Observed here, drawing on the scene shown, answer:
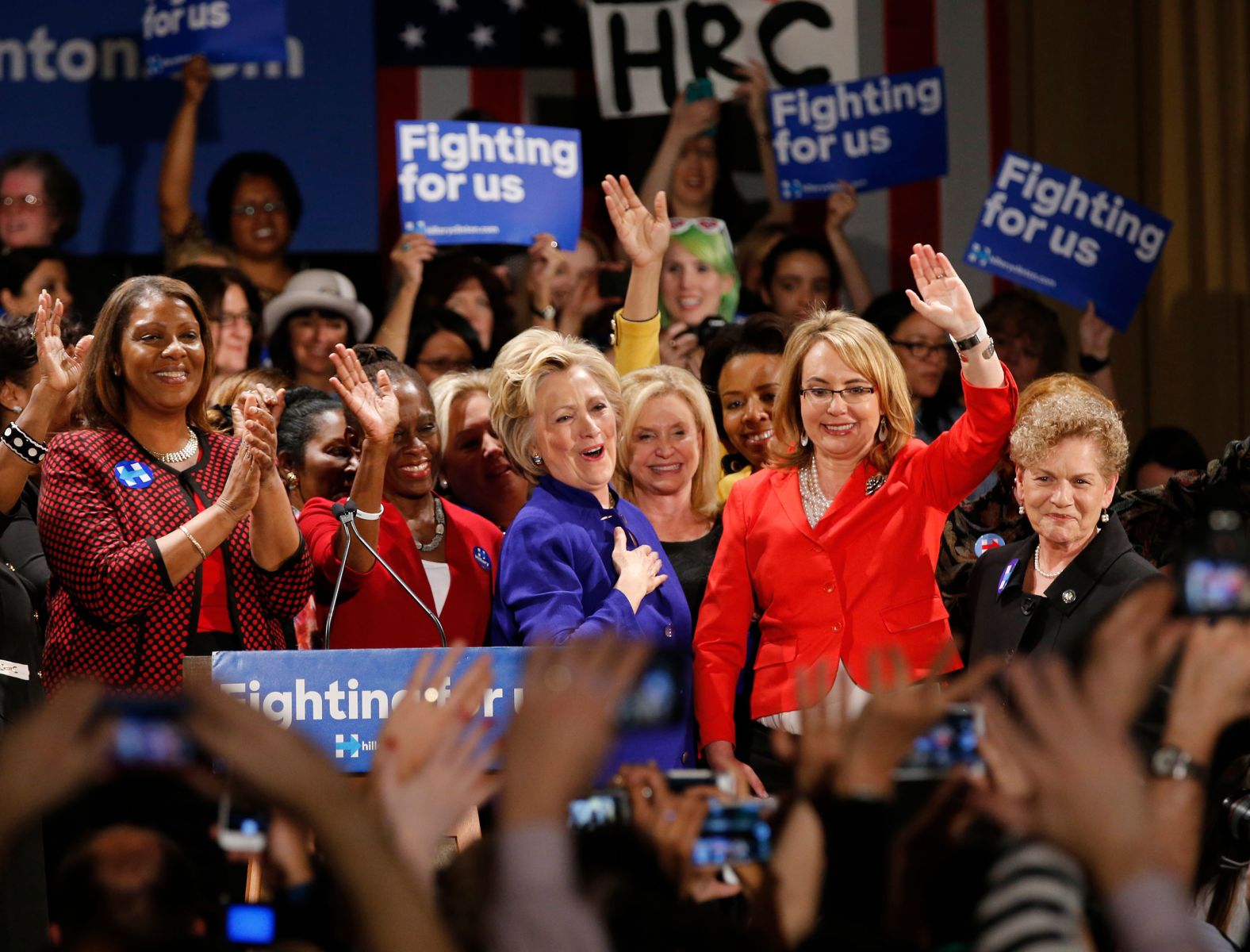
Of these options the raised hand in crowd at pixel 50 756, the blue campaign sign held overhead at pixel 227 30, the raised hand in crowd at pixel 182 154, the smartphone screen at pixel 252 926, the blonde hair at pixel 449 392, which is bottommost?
the smartphone screen at pixel 252 926

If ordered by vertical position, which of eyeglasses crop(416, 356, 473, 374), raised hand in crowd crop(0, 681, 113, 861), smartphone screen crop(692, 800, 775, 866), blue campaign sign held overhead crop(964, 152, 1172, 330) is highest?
blue campaign sign held overhead crop(964, 152, 1172, 330)

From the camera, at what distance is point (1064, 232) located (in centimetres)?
552

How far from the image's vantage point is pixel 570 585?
3.38 metres

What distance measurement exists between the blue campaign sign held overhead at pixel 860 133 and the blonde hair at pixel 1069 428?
2.77m

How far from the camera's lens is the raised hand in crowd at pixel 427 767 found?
1787mm

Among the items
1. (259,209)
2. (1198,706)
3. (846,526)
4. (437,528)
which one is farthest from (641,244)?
(1198,706)

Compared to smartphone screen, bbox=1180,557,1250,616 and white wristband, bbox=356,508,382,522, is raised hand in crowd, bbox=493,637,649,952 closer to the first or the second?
smartphone screen, bbox=1180,557,1250,616

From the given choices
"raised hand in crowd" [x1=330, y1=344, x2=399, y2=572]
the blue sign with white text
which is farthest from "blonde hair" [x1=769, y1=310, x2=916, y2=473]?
the blue sign with white text

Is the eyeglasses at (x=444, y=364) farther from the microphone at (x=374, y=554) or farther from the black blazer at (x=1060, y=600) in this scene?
the black blazer at (x=1060, y=600)

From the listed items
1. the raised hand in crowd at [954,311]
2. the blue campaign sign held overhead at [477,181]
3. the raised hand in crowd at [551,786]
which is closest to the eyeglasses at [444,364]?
the blue campaign sign held overhead at [477,181]

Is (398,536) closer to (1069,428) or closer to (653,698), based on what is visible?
(1069,428)

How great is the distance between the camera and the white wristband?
3568 mm

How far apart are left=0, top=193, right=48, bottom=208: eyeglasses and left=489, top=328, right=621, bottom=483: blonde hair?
3.22 meters

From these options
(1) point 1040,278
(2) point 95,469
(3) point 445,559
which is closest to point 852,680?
(3) point 445,559
